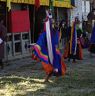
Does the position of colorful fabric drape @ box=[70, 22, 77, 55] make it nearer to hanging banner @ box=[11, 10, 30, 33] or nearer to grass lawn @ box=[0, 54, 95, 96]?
hanging banner @ box=[11, 10, 30, 33]

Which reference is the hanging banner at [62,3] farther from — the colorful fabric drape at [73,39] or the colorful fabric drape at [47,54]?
the colorful fabric drape at [47,54]

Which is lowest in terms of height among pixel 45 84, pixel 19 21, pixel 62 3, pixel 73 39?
pixel 45 84

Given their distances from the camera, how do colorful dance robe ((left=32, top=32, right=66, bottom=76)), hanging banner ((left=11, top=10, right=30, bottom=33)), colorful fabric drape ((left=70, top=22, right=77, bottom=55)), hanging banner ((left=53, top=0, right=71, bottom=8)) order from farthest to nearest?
1. hanging banner ((left=53, top=0, right=71, bottom=8))
2. colorful fabric drape ((left=70, top=22, right=77, bottom=55))
3. hanging banner ((left=11, top=10, right=30, bottom=33))
4. colorful dance robe ((left=32, top=32, right=66, bottom=76))

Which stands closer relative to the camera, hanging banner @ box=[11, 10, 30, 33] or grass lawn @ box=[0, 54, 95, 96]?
grass lawn @ box=[0, 54, 95, 96]

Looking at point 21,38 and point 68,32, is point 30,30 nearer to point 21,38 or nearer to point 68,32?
point 21,38

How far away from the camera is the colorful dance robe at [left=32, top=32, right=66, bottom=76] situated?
1306 centimetres

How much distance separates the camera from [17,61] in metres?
20.8

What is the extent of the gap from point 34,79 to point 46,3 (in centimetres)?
1122

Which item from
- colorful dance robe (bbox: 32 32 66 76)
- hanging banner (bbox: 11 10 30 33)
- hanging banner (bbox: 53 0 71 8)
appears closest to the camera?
colorful dance robe (bbox: 32 32 66 76)

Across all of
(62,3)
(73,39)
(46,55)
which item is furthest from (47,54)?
(62,3)

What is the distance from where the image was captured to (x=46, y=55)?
1318 cm

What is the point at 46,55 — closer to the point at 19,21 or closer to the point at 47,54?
the point at 47,54

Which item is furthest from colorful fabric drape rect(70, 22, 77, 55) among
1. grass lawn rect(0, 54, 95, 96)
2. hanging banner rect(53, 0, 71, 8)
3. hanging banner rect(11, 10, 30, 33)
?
hanging banner rect(53, 0, 71, 8)

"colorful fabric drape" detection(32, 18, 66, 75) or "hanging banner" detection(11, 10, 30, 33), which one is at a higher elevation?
"hanging banner" detection(11, 10, 30, 33)
